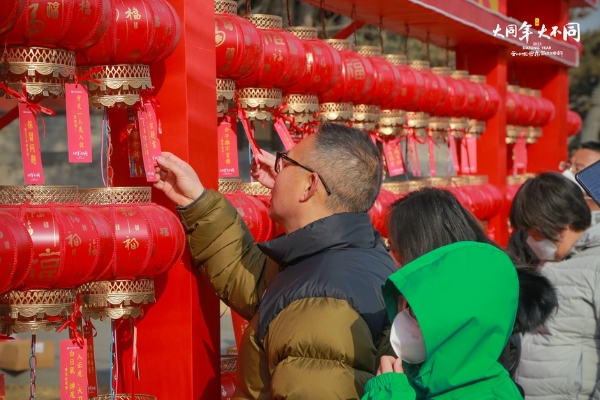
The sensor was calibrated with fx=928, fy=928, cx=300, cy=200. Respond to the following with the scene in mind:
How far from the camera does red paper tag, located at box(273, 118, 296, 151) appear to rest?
3455 millimetres

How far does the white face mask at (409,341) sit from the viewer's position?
1818 millimetres

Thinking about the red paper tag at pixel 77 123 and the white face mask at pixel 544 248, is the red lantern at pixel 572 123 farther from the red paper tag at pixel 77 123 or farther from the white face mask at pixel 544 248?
the red paper tag at pixel 77 123

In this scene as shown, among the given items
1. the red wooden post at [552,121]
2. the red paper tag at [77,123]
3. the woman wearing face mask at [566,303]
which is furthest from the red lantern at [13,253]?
the red wooden post at [552,121]

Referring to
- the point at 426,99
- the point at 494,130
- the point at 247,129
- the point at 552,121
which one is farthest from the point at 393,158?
the point at 552,121

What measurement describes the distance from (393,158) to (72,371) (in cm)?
272

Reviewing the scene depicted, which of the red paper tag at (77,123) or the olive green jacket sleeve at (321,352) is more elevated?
the red paper tag at (77,123)

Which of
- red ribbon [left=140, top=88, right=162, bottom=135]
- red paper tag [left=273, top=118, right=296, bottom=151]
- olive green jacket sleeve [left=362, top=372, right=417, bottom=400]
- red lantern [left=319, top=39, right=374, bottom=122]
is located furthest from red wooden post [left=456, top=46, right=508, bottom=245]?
olive green jacket sleeve [left=362, top=372, right=417, bottom=400]

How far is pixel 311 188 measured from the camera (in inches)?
93.1

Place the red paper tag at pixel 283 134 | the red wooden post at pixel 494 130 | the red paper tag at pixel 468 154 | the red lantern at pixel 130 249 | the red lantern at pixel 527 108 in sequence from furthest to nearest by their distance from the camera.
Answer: the red lantern at pixel 527 108, the red wooden post at pixel 494 130, the red paper tag at pixel 468 154, the red paper tag at pixel 283 134, the red lantern at pixel 130 249

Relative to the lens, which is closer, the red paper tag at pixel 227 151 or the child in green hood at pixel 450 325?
the child in green hood at pixel 450 325

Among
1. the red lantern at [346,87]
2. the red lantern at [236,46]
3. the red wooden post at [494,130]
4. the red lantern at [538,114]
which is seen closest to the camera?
the red lantern at [236,46]

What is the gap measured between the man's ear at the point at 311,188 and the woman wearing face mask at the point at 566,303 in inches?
43.4

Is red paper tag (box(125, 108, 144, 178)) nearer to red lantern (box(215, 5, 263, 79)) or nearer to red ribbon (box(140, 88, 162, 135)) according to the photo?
red ribbon (box(140, 88, 162, 135))

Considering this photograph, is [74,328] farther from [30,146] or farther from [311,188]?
[311,188]
